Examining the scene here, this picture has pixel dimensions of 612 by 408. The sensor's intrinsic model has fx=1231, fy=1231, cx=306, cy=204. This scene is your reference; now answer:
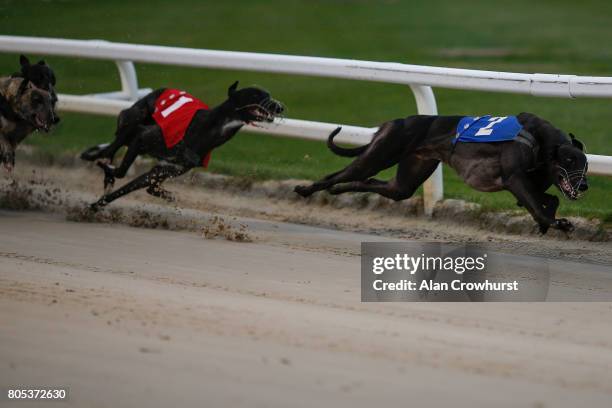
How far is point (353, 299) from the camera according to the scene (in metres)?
5.41

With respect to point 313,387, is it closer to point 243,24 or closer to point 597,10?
point 243,24

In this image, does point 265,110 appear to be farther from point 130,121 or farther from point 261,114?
point 130,121

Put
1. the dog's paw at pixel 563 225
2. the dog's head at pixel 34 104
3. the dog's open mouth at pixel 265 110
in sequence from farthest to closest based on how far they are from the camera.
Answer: the dog's head at pixel 34 104
the dog's open mouth at pixel 265 110
the dog's paw at pixel 563 225

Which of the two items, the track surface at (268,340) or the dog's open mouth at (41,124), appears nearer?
the track surface at (268,340)

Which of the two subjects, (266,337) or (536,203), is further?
(536,203)

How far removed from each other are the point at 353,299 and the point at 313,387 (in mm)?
1433

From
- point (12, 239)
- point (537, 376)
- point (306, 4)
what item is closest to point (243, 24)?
point (306, 4)

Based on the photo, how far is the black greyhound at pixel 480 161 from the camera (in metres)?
6.14

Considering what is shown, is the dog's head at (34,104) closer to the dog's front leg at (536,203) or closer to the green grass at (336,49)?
the green grass at (336,49)

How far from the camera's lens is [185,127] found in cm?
736

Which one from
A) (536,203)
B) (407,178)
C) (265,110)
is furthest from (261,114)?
(536,203)

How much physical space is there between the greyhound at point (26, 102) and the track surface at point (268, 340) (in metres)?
1.46

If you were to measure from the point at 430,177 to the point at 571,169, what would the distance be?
150cm

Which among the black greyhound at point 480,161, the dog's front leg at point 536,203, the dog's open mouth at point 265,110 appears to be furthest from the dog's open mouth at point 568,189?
the dog's open mouth at point 265,110
